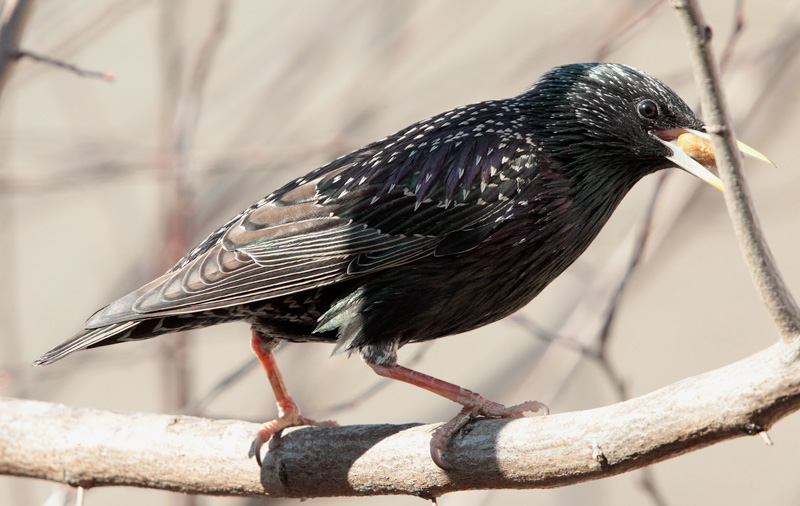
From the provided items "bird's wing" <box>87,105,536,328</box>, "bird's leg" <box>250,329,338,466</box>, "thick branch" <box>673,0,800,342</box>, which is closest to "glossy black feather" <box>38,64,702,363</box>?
"bird's wing" <box>87,105,536,328</box>

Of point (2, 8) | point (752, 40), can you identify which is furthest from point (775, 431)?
point (2, 8)

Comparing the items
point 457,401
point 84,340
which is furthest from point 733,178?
point 84,340

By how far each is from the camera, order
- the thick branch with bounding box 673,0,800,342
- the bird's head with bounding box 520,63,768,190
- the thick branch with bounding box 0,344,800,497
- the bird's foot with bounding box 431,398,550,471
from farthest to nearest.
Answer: the bird's head with bounding box 520,63,768,190, the bird's foot with bounding box 431,398,550,471, the thick branch with bounding box 0,344,800,497, the thick branch with bounding box 673,0,800,342

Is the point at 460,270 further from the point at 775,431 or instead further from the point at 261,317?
the point at 775,431

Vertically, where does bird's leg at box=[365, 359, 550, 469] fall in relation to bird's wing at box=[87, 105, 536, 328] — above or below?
below

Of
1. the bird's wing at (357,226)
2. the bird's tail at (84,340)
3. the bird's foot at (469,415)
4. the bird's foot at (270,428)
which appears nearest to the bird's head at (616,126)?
the bird's wing at (357,226)

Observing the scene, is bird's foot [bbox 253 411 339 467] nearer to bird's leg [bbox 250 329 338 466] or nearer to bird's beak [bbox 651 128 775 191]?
bird's leg [bbox 250 329 338 466]
